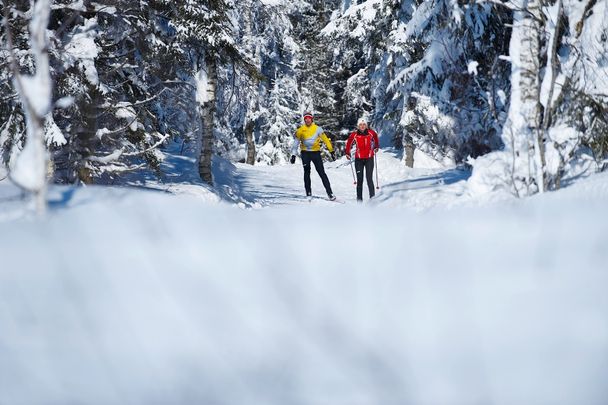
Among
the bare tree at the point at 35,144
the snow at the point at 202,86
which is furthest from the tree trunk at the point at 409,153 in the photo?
the bare tree at the point at 35,144

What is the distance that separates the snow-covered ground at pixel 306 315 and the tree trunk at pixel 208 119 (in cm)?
955

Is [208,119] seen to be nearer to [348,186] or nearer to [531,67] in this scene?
[348,186]

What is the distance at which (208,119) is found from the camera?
11617 millimetres

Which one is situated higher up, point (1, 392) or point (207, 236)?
point (207, 236)

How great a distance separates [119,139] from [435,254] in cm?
734

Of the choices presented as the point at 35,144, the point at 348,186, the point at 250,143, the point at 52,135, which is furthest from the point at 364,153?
the point at 250,143

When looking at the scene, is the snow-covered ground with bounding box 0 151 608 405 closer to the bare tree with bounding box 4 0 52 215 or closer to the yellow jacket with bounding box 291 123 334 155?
the bare tree with bounding box 4 0 52 215

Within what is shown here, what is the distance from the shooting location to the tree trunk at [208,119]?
457 inches

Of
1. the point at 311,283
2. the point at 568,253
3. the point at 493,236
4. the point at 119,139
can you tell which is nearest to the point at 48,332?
the point at 311,283

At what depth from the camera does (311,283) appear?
188 cm

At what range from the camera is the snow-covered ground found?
1609 millimetres

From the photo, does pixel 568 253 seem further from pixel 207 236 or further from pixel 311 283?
pixel 207 236

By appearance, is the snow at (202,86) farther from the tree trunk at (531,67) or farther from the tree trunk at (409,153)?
the tree trunk at (409,153)

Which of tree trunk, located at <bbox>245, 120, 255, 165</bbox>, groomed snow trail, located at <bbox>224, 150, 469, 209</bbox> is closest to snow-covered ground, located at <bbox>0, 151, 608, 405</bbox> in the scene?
groomed snow trail, located at <bbox>224, 150, 469, 209</bbox>
